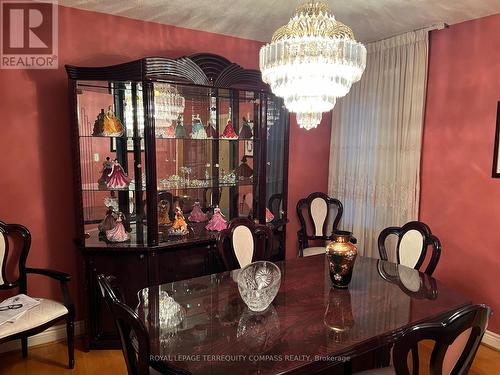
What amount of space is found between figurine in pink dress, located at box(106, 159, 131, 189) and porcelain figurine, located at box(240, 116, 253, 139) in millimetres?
1072

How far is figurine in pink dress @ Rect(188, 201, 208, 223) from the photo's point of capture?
130 inches

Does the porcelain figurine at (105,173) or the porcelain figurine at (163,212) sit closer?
the porcelain figurine at (105,173)

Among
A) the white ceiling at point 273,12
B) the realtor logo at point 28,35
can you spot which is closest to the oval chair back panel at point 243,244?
the white ceiling at point 273,12

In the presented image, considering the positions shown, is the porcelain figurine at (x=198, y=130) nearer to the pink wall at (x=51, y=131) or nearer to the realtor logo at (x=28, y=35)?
the pink wall at (x=51, y=131)

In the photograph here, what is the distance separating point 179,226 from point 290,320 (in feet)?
5.17

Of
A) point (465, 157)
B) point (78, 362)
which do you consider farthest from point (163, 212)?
point (465, 157)

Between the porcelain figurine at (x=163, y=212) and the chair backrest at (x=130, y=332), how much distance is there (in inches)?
54.4

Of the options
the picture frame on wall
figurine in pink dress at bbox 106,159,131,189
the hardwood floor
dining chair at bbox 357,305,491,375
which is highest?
the picture frame on wall

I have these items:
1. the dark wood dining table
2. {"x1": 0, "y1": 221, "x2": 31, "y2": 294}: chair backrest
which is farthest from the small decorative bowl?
{"x1": 0, "y1": 221, "x2": 31, "y2": 294}: chair backrest

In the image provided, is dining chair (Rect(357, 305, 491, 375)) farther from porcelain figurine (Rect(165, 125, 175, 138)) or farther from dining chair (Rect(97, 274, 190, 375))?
porcelain figurine (Rect(165, 125, 175, 138))

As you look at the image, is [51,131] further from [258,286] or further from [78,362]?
[258,286]

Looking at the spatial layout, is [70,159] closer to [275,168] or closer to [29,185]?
[29,185]

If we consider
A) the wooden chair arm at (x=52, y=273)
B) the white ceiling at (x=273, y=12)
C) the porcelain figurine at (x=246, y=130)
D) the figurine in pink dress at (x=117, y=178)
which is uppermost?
the white ceiling at (x=273, y=12)

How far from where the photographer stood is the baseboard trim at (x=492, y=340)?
2.93 meters
